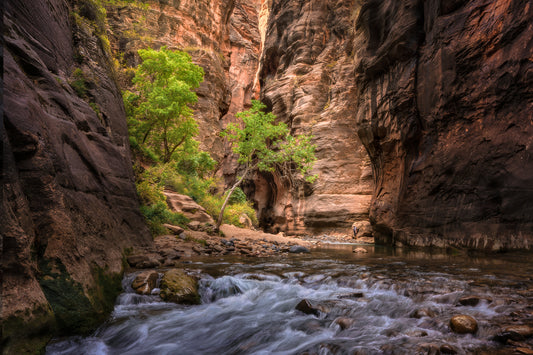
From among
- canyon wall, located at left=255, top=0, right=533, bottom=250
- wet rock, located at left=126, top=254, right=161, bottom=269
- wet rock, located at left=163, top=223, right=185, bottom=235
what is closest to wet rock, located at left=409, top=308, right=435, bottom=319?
wet rock, located at left=126, top=254, right=161, bottom=269

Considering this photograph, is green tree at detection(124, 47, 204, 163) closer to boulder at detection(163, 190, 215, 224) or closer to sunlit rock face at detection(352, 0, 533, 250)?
boulder at detection(163, 190, 215, 224)

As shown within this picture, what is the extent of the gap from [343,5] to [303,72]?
774 centimetres

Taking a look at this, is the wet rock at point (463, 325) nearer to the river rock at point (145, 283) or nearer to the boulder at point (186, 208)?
the river rock at point (145, 283)

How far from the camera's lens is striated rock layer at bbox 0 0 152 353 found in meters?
2.80

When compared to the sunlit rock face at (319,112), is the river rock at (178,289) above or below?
below

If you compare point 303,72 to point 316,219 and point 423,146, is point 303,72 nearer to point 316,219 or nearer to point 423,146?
point 316,219

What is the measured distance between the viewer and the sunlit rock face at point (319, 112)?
78.9ft

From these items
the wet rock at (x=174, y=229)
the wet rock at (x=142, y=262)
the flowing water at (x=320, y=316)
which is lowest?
the flowing water at (x=320, y=316)

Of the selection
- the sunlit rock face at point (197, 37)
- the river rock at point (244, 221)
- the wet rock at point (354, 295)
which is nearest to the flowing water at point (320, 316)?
the wet rock at point (354, 295)

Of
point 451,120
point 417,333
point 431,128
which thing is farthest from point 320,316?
point 431,128

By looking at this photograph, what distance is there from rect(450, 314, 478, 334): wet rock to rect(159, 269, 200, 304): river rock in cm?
393

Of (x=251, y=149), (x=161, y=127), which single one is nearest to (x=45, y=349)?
(x=251, y=149)

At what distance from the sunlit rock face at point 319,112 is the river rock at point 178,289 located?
63.4 ft

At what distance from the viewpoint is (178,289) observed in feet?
16.1
